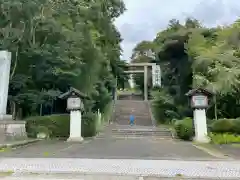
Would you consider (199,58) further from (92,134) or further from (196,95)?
(92,134)

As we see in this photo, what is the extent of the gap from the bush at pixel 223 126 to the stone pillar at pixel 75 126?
6773mm

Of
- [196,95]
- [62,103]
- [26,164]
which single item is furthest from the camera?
[62,103]

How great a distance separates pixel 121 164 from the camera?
6.83 m

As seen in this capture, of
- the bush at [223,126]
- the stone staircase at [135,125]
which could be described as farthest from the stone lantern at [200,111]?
the stone staircase at [135,125]

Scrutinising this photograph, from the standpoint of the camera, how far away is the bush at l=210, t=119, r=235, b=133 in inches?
550

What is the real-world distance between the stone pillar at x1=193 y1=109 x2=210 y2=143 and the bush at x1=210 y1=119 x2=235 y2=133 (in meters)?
0.49

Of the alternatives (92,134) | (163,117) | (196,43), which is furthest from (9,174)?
(163,117)

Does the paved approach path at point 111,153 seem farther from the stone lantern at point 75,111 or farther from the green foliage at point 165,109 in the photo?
the green foliage at point 165,109

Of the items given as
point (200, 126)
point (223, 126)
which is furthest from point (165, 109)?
point (223, 126)

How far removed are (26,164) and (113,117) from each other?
66.9 ft

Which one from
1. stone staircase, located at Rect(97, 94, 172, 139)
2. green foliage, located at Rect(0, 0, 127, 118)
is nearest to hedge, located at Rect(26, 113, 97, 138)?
green foliage, located at Rect(0, 0, 127, 118)

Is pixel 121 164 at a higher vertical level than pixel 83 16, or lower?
lower

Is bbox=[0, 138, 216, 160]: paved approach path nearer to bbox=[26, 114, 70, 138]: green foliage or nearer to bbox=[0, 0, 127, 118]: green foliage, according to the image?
bbox=[26, 114, 70, 138]: green foliage

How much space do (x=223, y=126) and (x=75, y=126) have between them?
752 cm
